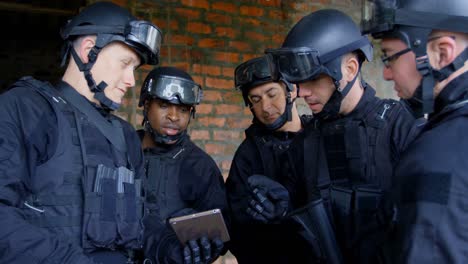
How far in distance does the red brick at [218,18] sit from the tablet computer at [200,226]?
2.49 metres

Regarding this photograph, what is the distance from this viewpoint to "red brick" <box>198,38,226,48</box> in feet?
15.3

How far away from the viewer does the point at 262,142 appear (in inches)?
132

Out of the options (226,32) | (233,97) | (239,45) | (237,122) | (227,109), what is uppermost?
(226,32)

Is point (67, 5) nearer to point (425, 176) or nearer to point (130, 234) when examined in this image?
point (130, 234)

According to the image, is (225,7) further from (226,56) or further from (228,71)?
(228,71)

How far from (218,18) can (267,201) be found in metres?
2.55

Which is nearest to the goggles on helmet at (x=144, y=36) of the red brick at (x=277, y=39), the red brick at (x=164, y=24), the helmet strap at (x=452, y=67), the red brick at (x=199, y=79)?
the helmet strap at (x=452, y=67)

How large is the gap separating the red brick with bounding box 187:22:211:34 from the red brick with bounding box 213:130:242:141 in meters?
0.88

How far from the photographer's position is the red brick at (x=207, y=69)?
182 inches

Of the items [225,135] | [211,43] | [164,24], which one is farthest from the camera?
[225,135]

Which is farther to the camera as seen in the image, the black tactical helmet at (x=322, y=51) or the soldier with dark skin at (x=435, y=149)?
the black tactical helmet at (x=322, y=51)

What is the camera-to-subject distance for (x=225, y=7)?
479 cm

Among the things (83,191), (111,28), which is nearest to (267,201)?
(83,191)

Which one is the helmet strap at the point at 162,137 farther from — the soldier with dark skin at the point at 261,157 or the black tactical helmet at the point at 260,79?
the black tactical helmet at the point at 260,79
